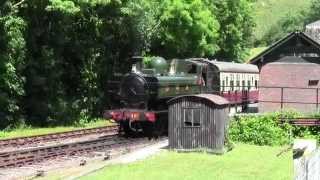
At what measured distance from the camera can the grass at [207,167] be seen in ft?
48.7

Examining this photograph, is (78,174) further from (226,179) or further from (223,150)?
(223,150)

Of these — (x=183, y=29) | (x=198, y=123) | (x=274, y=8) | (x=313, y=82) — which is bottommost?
(x=198, y=123)

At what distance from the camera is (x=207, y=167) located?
16.5 metres

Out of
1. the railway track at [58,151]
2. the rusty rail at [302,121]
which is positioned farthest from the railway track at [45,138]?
the rusty rail at [302,121]

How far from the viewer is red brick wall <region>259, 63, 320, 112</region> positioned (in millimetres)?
37250

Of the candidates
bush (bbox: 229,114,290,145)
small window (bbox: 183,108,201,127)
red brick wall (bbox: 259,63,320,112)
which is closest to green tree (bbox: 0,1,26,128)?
bush (bbox: 229,114,290,145)

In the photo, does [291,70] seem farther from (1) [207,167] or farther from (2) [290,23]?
(2) [290,23]

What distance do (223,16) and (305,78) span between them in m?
20.0

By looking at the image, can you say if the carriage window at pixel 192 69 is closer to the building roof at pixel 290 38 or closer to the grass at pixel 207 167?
the grass at pixel 207 167

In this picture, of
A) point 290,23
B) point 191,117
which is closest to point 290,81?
point 191,117

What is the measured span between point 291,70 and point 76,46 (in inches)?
486

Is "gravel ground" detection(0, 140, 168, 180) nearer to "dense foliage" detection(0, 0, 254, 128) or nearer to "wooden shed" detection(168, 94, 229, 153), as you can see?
"wooden shed" detection(168, 94, 229, 153)

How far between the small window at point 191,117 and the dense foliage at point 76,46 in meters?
11.0

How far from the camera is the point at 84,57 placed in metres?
35.4
